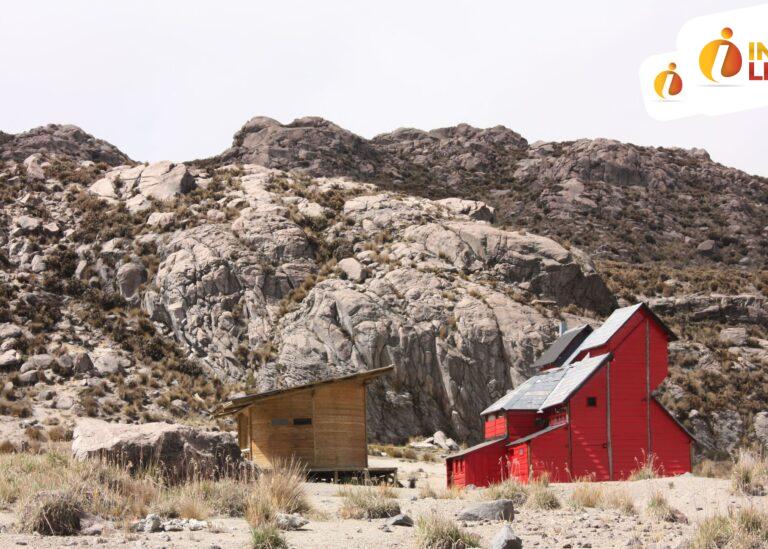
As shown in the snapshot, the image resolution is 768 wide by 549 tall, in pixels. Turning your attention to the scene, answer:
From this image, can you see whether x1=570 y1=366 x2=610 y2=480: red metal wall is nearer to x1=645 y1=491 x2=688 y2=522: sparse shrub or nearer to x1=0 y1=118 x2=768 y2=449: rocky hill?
x1=645 y1=491 x2=688 y2=522: sparse shrub

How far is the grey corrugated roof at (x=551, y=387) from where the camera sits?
31425 mm

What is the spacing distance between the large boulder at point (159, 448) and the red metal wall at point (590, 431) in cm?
1455

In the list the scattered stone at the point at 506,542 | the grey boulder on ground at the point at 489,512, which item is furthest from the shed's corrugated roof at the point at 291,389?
the scattered stone at the point at 506,542

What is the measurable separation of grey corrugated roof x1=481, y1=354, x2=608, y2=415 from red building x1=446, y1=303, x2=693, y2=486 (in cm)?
6

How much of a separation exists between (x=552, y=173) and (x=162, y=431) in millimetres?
92631

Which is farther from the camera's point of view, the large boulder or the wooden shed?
the wooden shed

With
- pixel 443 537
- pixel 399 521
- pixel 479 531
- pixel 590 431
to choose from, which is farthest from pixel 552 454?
pixel 443 537

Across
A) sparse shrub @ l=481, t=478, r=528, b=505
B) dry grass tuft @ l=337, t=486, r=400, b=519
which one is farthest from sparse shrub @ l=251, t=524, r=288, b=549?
sparse shrub @ l=481, t=478, r=528, b=505

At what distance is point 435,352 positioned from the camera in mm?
49094

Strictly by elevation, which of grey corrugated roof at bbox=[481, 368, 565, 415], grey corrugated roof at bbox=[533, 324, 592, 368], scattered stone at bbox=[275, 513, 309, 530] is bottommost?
scattered stone at bbox=[275, 513, 309, 530]

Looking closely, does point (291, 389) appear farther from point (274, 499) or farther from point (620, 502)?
point (620, 502)

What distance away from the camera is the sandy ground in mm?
12852

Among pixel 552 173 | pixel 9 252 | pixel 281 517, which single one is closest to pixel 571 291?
pixel 9 252

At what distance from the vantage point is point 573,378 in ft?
106
